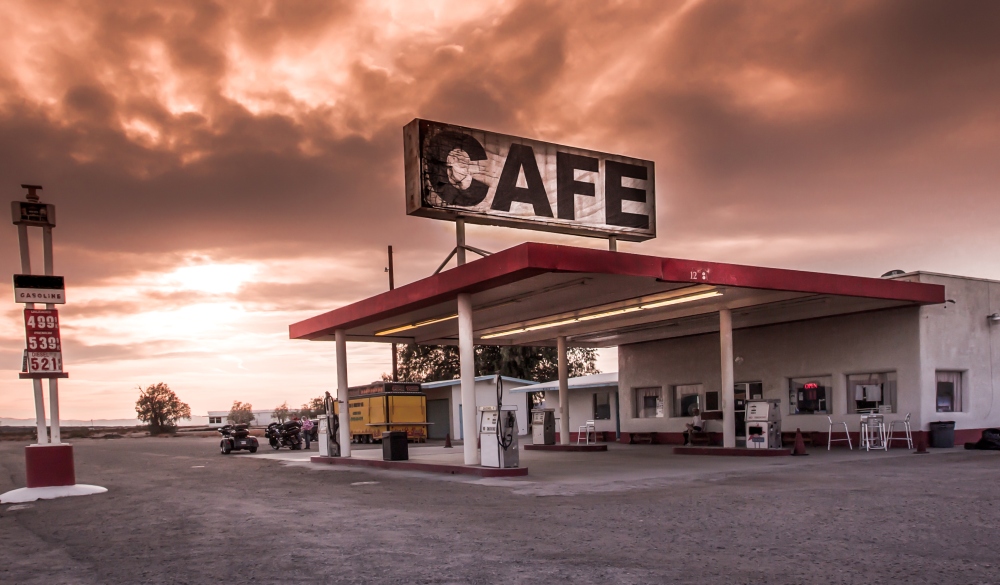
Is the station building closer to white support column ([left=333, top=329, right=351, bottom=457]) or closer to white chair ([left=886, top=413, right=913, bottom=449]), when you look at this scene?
white support column ([left=333, top=329, right=351, bottom=457])

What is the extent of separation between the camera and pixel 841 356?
79.2ft

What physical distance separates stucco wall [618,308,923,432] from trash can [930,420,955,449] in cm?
59

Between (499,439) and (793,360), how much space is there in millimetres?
13032

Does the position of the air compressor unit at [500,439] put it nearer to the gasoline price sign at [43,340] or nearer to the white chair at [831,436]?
the gasoline price sign at [43,340]

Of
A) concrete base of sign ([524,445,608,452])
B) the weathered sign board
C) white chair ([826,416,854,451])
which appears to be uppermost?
the weathered sign board

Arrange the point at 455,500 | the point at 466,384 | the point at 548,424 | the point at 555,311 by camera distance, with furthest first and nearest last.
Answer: the point at 548,424 < the point at 555,311 < the point at 466,384 < the point at 455,500

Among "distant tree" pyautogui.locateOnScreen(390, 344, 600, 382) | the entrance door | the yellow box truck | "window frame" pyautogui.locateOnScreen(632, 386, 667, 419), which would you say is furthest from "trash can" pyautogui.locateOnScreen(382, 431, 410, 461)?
"distant tree" pyautogui.locateOnScreen(390, 344, 600, 382)

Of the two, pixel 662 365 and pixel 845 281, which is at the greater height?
pixel 845 281

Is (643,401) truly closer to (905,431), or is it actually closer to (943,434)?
(905,431)

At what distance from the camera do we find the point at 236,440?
32.1 m

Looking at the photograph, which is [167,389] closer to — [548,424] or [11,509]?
[548,424]

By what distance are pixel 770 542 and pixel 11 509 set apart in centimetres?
1187

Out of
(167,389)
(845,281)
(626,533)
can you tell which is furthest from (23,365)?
(167,389)

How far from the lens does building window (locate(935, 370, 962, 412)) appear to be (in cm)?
2272
